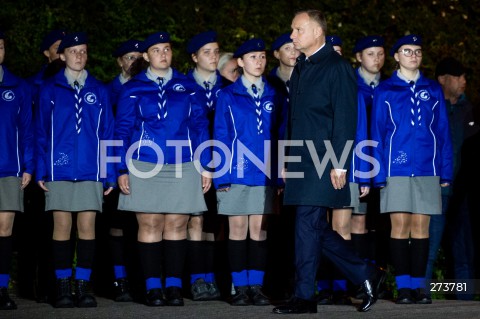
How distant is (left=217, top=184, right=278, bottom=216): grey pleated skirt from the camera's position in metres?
11.1

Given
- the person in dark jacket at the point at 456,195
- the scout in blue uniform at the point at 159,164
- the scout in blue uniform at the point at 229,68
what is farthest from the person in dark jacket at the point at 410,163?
the scout in blue uniform at the point at 229,68

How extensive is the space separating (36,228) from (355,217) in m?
3.04

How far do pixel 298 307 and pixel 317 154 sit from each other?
1218 millimetres

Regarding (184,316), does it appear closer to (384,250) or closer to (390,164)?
(390,164)

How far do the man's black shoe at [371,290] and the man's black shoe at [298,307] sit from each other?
18.0 inches

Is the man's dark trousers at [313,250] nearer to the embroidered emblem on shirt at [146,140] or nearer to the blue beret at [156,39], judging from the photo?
the embroidered emblem on shirt at [146,140]

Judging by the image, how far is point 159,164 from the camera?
35.7 feet

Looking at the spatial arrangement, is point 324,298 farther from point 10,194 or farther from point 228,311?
point 10,194

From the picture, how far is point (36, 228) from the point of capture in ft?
39.3

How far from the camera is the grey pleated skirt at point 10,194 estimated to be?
10.8 meters

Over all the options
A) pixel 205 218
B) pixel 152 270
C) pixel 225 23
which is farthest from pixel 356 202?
pixel 225 23

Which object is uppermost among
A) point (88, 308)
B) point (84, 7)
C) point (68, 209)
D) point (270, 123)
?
point (84, 7)

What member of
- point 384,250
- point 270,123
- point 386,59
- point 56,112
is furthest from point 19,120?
point 386,59

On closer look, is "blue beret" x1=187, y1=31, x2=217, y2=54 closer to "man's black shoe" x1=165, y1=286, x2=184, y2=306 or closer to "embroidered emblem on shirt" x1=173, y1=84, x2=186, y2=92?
"embroidered emblem on shirt" x1=173, y1=84, x2=186, y2=92
